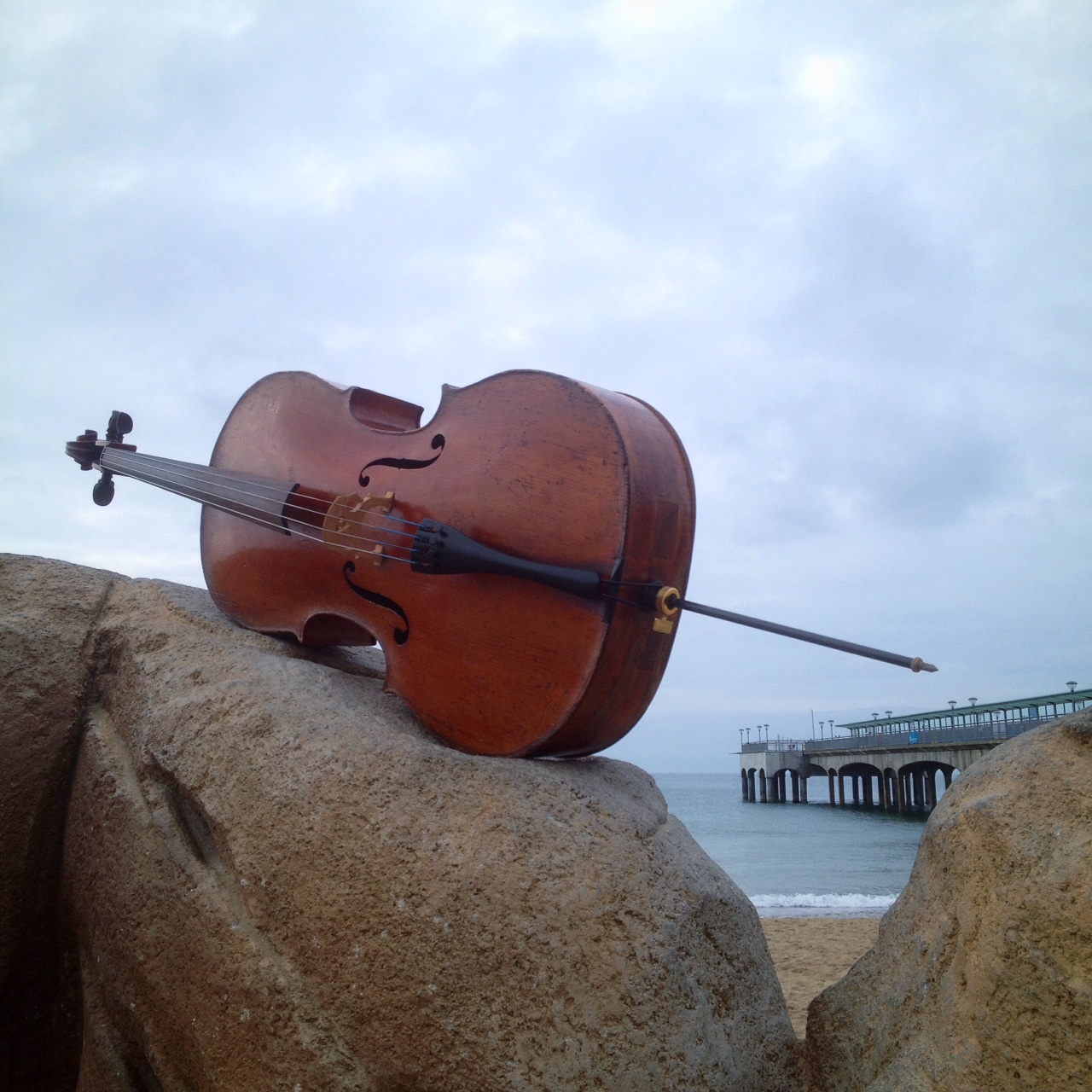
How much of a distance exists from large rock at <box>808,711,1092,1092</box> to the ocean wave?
10584 mm

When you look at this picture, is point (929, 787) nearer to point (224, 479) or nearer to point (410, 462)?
point (224, 479)

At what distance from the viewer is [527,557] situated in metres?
2.57

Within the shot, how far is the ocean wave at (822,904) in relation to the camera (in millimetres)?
12609

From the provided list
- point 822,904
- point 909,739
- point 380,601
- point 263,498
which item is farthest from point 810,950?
point 909,739

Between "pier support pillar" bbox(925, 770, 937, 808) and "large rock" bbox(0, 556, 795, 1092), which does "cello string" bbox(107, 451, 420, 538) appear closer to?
"large rock" bbox(0, 556, 795, 1092)

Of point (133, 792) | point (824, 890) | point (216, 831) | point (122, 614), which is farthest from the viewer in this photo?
point (824, 890)

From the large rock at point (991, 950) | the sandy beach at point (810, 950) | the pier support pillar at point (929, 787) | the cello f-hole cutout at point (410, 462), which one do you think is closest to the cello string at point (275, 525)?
the cello f-hole cutout at point (410, 462)

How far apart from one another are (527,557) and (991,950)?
1537 millimetres

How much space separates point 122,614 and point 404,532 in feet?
4.29

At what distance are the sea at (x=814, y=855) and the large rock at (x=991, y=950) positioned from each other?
496 centimetres

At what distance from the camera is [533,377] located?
271cm

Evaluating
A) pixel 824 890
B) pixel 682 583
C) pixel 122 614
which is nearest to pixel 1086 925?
pixel 682 583

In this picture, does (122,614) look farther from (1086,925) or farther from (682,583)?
(1086,925)

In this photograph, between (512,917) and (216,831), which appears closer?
(512,917)
